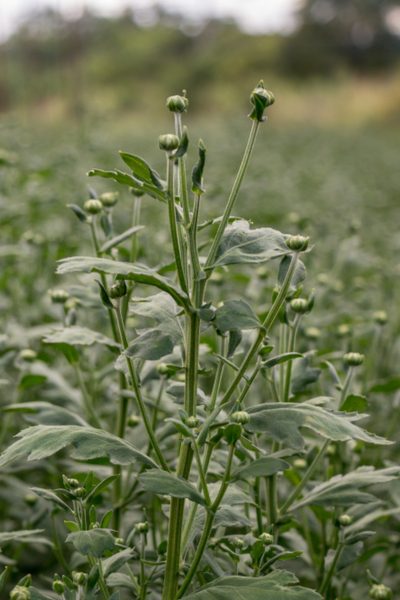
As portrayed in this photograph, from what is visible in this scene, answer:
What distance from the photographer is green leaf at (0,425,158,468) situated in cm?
75

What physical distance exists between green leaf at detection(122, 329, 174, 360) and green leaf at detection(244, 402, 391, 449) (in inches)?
5.9

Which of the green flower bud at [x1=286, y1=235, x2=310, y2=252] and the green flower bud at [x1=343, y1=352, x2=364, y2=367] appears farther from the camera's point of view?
the green flower bud at [x1=343, y1=352, x2=364, y2=367]

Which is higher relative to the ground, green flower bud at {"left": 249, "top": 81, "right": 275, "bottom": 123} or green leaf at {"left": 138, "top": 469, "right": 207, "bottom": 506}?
green flower bud at {"left": 249, "top": 81, "right": 275, "bottom": 123}

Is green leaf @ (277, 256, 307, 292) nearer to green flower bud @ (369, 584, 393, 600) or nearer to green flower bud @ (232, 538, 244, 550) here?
green flower bud @ (232, 538, 244, 550)

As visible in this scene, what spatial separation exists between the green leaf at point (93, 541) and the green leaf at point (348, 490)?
1.30 ft

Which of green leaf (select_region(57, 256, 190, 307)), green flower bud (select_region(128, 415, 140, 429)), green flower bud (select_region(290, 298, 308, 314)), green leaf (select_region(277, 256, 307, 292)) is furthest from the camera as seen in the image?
green flower bud (select_region(128, 415, 140, 429))

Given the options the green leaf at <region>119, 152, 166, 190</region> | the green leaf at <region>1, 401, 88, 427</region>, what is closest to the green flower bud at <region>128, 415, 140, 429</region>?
the green leaf at <region>1, 401, 88, 427</region>

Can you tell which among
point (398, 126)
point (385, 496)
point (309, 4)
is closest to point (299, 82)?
point (398, 126)

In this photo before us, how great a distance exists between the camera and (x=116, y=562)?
84 cm

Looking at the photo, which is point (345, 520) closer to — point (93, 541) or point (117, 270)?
point (93, 541)

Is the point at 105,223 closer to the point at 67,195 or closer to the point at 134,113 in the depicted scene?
the point at 67,195

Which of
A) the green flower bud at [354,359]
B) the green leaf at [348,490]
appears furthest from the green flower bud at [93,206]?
the green leaf at [348,490]

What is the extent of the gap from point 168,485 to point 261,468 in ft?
0.45

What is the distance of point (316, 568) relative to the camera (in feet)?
4.04
